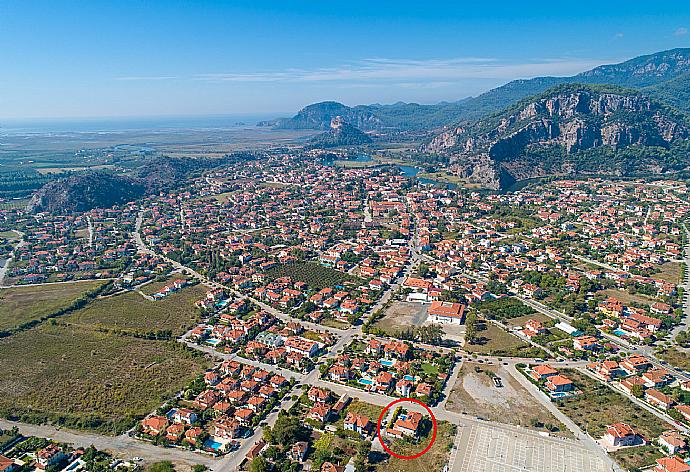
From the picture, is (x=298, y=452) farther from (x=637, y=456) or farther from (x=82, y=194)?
(x=82, y=194)

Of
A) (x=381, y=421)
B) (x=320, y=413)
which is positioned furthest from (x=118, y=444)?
(x=381, y=421)

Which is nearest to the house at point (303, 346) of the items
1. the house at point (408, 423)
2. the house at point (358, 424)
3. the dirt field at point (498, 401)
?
the house at point (358, 424)

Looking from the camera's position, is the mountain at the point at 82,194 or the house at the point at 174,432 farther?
the mountain at the point at 82,194

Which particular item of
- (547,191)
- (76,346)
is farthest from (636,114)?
(76,346)

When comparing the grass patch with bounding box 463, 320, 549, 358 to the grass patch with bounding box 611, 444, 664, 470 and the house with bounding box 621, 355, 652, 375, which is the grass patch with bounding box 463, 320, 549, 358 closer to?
the house with bounding box 621, 355, 652, 375

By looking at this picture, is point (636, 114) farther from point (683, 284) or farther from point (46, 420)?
point (46, 420)

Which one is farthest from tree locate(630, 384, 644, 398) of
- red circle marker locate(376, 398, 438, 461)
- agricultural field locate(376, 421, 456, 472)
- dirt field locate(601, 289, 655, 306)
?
dirt field locate(601, 289, 655, 306)

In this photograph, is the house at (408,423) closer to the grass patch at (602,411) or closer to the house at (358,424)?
the house at (358,424)
